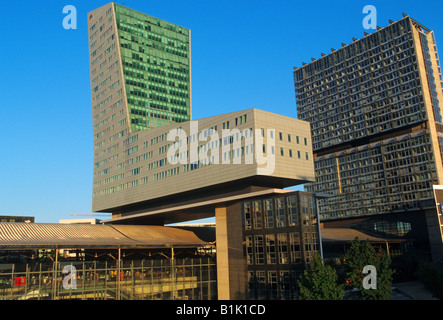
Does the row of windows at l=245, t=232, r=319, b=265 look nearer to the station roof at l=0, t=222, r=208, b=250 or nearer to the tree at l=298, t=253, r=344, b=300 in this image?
the station roof at l=0, t=222, r=208, b=250

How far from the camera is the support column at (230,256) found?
80.4 meters

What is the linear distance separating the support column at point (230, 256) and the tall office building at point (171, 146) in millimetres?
194

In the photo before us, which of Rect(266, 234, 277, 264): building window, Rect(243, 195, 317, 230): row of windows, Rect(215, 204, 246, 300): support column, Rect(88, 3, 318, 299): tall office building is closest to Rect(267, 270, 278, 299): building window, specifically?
Rect(266, 234, 277, 264): building window

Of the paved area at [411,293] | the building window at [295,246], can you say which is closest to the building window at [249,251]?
the building window at [295,246]

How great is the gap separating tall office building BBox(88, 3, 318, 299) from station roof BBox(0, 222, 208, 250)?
6.24 m

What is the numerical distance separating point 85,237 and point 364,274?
173ft

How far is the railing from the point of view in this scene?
69625 millimetres

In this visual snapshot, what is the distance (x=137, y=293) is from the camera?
Answer: 79250 mm

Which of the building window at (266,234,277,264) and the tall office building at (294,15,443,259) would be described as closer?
the building window at (266,234,277,264)

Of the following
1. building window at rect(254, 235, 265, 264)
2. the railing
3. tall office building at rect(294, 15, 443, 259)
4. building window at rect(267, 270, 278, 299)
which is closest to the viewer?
the railing

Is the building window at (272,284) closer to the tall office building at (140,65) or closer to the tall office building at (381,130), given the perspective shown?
the tall office building at (140,65)
